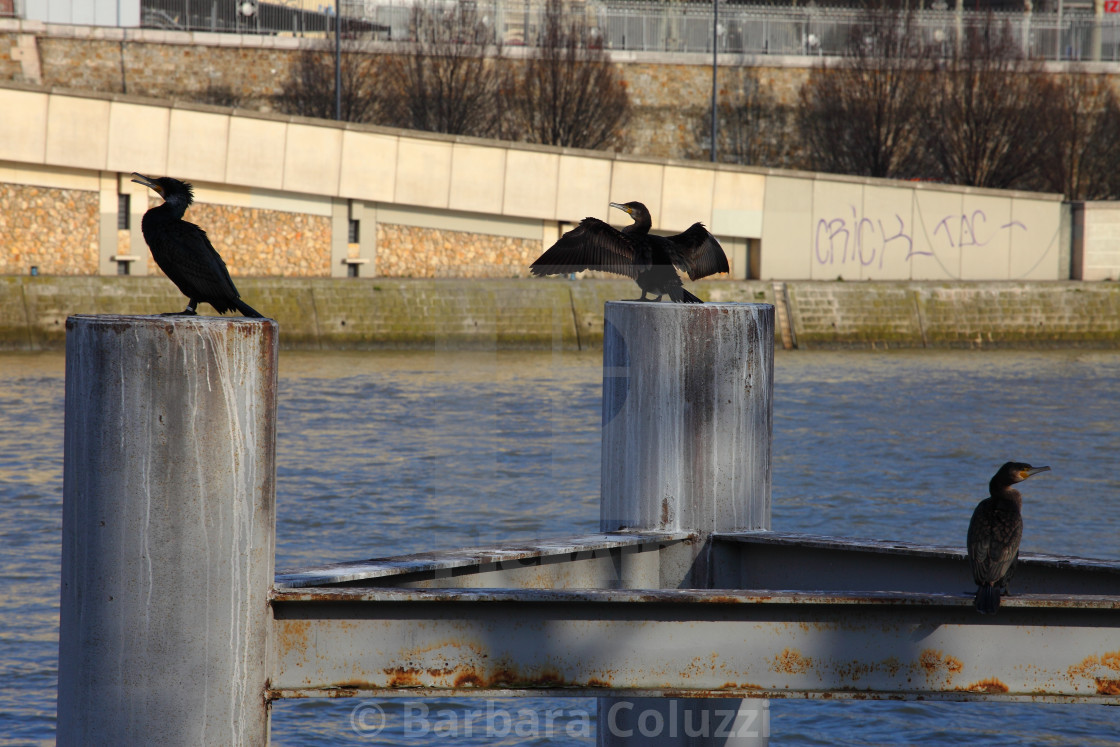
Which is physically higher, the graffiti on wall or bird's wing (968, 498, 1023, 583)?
the graffiti on wall

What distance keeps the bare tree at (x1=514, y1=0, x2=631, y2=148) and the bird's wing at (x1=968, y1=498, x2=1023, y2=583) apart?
1389 inches

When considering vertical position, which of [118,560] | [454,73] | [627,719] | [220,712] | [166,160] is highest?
[454,73]

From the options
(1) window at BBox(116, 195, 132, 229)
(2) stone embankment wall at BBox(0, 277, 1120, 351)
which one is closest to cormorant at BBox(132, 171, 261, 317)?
(2) stone embankment wall at BBox(0, 277, 1120, 351)

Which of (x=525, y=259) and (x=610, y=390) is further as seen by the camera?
(x=525, y=259)

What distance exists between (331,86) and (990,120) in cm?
1837

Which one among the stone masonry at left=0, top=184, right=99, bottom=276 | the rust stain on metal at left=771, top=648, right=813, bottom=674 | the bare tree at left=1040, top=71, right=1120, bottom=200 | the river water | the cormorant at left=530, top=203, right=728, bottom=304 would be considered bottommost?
the river water

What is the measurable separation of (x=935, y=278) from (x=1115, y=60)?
15018 mm

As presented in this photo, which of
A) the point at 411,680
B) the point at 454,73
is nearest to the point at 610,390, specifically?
the point at 411,680

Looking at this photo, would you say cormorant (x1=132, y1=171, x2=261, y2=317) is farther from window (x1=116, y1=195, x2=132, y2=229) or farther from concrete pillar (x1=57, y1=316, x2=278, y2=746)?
window (x1=116, y1=195, x2=132, y2=229)

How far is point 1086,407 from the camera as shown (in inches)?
861

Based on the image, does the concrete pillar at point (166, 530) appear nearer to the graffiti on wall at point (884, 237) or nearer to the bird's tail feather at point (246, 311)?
the bird's tail feather at point (246, 311)

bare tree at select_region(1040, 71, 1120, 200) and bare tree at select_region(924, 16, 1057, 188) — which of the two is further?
bare tree at select_region(1040, 71, 1120, 200)

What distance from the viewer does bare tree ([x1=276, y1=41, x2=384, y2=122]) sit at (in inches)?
1526

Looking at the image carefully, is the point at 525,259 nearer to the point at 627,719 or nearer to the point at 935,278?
the point at 935,278
